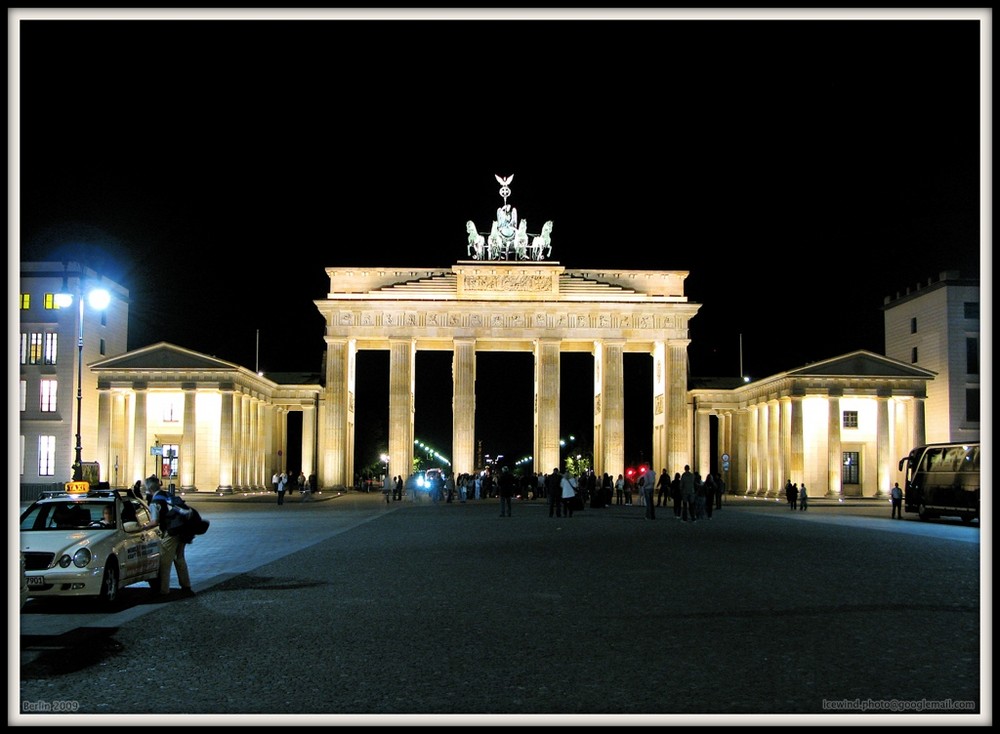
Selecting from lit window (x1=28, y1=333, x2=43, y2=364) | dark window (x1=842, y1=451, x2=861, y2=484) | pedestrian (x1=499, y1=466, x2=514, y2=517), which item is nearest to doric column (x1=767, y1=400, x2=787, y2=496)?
dark window (x1=842, y1=451, x2=861, y2=484)

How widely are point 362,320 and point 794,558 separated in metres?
54.2

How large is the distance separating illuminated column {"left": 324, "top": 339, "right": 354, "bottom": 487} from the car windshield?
54.8 m

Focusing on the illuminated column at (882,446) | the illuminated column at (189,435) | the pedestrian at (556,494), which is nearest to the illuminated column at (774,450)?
the illuminated column at (882,446)

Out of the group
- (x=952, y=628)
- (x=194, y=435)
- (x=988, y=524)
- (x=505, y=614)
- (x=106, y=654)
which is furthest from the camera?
(x=194, y=435)

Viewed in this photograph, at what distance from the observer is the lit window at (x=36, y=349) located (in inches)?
2709

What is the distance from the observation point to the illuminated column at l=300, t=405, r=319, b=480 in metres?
78.5

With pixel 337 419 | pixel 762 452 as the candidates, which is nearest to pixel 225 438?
pixel 337 419

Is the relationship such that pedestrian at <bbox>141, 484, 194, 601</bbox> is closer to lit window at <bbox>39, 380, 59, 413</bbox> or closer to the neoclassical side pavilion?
the neoclassical side pavilion

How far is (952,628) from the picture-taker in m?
12.1

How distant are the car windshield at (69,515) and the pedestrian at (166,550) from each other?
660 millimetres

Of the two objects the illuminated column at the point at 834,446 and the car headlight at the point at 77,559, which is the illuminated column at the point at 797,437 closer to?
the illuminated column at the point at 834,446

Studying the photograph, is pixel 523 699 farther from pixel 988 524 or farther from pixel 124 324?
pixel 124 324

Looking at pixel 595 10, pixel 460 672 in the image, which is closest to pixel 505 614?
pixel 460 672

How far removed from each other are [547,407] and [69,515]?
5632cm
